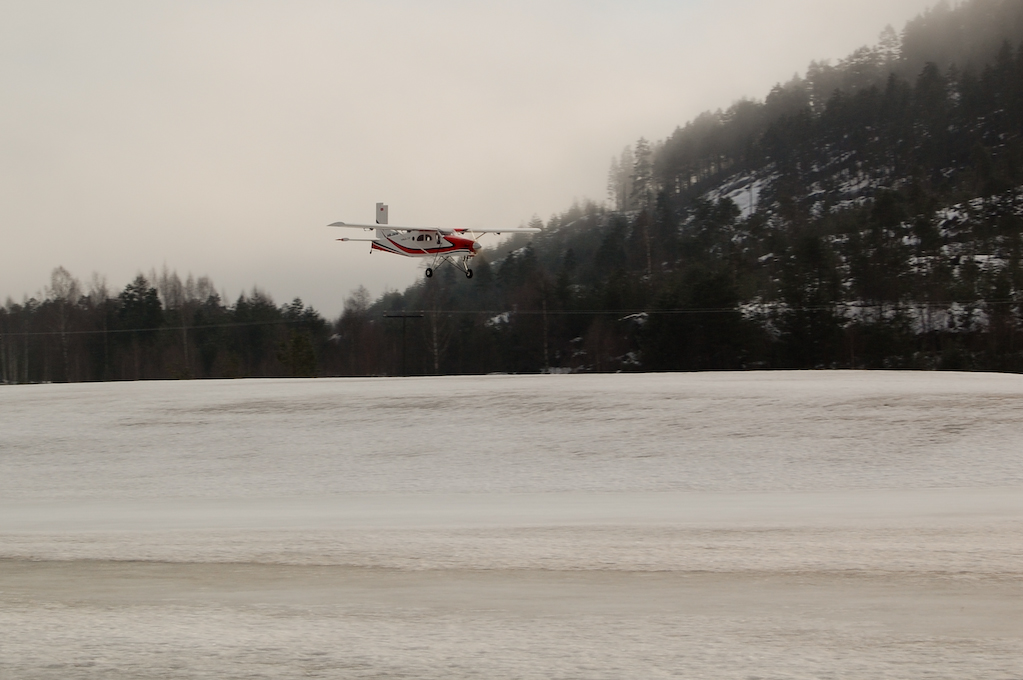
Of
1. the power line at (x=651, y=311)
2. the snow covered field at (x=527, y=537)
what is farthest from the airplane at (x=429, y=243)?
the power line at (x=651, y=311)

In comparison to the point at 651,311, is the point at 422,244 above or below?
above

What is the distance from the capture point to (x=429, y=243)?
28.4 meters

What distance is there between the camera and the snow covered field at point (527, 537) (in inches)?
233

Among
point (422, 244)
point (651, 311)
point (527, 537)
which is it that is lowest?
point (527, 537)

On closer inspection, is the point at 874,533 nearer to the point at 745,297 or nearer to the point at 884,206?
the point at 745,297

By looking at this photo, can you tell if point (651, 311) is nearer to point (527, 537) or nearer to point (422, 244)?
point (422, 244)

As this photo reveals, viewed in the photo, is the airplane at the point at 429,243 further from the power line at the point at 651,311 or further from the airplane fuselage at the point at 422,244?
the power line at the point at 651,311

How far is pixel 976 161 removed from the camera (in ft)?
389

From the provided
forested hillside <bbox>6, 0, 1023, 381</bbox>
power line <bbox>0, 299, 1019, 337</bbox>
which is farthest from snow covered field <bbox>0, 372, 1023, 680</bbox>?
forested hillside <bbox>6, 0, 1023, 381</bbox>

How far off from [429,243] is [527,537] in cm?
1855

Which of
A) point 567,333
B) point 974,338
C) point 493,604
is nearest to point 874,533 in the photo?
point 493,604

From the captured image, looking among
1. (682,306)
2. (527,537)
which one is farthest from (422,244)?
(682,306)

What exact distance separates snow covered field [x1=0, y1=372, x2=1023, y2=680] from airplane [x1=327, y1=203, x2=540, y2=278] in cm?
447

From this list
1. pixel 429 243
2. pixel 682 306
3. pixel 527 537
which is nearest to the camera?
pixel 527 537
